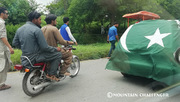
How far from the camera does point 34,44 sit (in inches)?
146

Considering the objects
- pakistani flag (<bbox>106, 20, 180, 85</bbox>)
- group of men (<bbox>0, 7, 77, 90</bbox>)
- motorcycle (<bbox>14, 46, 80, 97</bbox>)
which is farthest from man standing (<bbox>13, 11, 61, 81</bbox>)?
pakistani flag (<bbox>106, 20, 180, 85</bbox>)

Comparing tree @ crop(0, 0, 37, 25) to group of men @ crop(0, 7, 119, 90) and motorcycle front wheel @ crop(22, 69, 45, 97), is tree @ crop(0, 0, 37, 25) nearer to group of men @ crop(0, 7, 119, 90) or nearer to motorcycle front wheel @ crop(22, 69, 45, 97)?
group of men @ crop(0, 7, 119, 90)

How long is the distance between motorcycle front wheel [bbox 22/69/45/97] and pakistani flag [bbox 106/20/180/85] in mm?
2023

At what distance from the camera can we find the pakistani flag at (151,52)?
3.71 meters

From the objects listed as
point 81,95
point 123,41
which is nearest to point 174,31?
point 123,41

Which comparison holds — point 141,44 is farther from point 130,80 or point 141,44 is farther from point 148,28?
point 130,80

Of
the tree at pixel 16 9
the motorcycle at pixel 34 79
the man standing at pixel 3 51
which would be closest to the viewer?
the motorcycle at pixel 34 79

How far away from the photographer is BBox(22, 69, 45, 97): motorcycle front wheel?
362 centimetres

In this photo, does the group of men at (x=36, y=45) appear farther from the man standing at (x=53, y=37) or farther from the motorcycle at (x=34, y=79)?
the motorcycle at (x=34, y=79)

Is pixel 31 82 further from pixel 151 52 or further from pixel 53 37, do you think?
pixel 151 52

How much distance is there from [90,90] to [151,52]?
1.70 metres

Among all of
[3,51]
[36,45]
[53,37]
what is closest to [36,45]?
[36,45]

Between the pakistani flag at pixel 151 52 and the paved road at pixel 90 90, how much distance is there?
41 cm

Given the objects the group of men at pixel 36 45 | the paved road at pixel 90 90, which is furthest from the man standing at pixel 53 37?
the paved road at pixel 90 90
